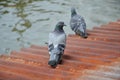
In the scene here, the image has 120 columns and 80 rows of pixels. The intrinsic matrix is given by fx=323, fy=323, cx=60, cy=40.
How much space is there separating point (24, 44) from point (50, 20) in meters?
3.38

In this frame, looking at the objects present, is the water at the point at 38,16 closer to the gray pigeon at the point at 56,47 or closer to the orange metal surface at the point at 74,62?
the orange metal surface at the point at 74,62

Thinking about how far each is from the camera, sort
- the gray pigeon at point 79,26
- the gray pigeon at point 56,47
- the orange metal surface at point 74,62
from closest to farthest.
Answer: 1. the orange metal surface at point 74,62
2. the gray pigeon at point 56,47
3. the gray pigeon at point 79,26

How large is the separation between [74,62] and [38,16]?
9.36m

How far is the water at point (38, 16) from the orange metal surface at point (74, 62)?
12.9 ft

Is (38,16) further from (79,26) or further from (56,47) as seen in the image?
(56,47)

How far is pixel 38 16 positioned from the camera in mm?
16234

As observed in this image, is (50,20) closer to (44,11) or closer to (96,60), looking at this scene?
(44,11)

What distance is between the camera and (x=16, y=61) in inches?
293

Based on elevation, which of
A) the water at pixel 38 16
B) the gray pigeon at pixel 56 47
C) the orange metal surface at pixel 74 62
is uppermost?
the gray pigeon at pixel 56 47

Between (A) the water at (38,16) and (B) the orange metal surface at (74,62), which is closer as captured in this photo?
(B) the orange metal surface at (74,62)

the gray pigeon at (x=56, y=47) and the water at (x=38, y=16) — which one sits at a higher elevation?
the gray pigeon at (x=56, y=47)

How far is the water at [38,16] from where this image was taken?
12945 millimetres

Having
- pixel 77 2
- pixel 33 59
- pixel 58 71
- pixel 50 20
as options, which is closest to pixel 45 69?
pixel 58 71

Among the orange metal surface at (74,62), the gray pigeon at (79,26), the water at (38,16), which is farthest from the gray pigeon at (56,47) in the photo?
the water at (38,16)
